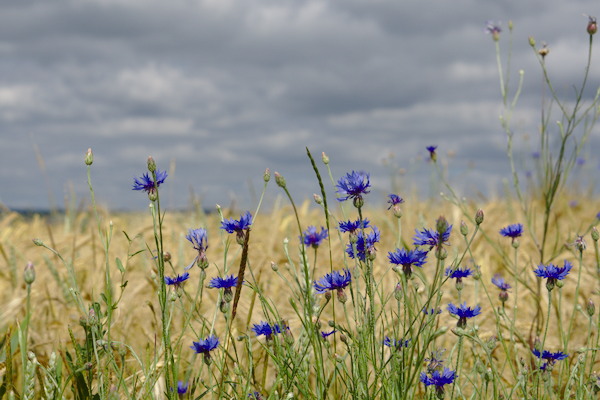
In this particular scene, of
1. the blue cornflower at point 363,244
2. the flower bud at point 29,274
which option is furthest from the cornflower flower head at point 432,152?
the flower bud at point 29,274

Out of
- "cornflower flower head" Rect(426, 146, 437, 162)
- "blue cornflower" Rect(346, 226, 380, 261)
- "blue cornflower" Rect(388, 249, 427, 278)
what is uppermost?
"cornflower flower head" Rect(426, 146, 437, 162)

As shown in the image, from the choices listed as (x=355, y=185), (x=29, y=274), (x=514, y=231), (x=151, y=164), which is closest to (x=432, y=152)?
(x=514, y=231)

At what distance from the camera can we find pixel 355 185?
1.25 meters

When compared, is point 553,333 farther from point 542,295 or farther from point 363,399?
point 363,399

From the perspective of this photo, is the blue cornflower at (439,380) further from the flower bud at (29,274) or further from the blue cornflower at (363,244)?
the flower bud at (29,274)

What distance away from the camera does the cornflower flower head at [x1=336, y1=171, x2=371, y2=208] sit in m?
1.25

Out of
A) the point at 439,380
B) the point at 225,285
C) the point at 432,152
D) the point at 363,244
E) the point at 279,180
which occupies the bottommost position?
the point at 439,380

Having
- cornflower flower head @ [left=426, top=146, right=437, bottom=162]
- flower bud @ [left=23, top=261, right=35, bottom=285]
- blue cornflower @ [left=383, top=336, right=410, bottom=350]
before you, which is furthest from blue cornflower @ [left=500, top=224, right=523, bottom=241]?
flower bud @ [left=23, top=261, right=35, bottom=285]

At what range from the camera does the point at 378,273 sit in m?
2.75

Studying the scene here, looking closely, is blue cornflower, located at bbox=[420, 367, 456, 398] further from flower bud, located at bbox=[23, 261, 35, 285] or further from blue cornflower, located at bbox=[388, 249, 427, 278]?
flower bud, located at bbox=[23, 261, 35, 285]

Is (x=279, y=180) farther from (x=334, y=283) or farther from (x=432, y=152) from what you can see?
(x=432, y=152)

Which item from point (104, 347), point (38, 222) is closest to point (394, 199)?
point (104, 347)

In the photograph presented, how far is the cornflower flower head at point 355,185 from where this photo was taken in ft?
4.11

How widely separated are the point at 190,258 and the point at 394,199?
7.00 ft
